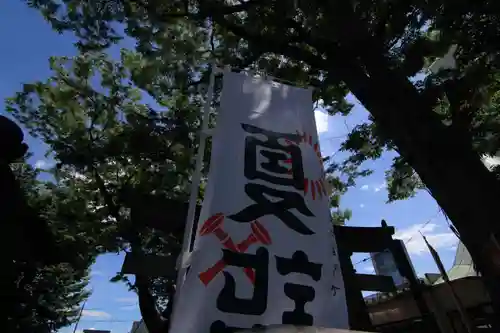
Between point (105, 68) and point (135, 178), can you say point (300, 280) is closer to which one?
point (135, 178)

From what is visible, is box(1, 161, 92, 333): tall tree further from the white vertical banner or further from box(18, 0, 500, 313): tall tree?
box(18, 0, 500, 313): tall tree

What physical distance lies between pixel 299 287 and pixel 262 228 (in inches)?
25.1

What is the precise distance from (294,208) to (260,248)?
25.0 inches

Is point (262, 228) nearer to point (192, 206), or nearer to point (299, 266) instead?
point (299, 266)

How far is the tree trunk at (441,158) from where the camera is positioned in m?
4.79

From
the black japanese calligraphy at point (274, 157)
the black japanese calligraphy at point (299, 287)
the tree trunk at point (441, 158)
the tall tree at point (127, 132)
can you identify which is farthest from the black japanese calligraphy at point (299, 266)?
the tall tree at point (127, 132)

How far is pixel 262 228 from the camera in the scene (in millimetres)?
3549

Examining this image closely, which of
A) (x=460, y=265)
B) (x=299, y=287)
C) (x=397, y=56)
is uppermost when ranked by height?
(x=397, y=56)

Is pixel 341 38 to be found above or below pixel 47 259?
above

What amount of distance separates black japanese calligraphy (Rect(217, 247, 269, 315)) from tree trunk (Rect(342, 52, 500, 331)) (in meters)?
3.13

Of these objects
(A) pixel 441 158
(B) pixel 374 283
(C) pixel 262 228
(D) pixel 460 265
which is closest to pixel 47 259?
(C) pixel 262 228

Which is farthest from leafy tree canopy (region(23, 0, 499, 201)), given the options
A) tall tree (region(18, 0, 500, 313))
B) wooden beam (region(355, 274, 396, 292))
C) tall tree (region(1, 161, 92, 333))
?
tall tree (region(1, 161, 92, 333))

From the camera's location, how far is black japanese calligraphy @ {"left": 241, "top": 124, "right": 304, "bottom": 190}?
3957 millimetres

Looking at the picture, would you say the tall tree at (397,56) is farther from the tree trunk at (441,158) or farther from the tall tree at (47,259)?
the tall tree at (47,259)
